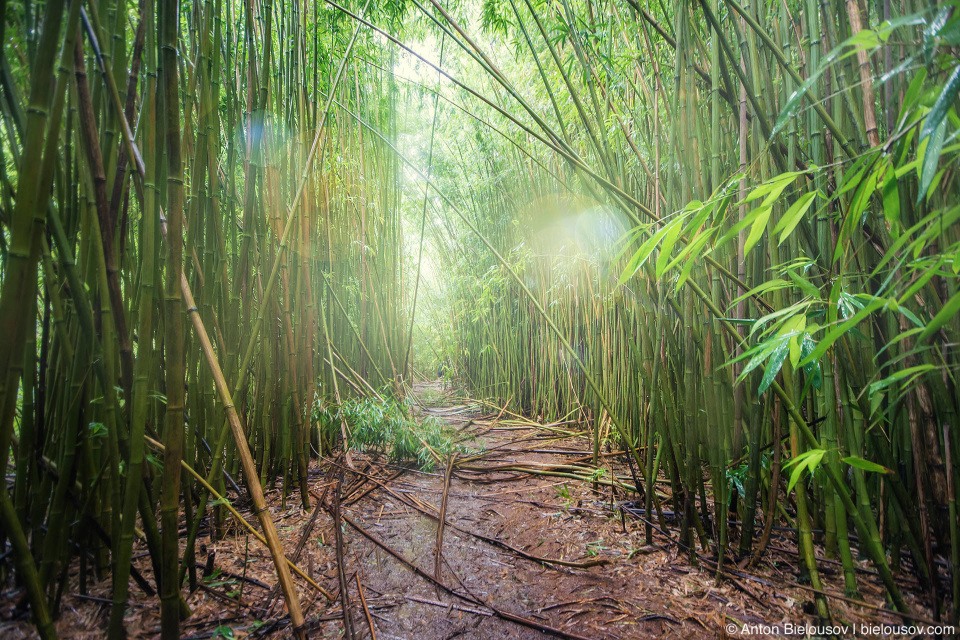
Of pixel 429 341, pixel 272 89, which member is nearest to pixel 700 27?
pixel 272 89

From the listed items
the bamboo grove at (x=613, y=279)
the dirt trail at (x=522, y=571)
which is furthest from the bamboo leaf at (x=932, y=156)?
the dirt trail at (x=522, y=571)

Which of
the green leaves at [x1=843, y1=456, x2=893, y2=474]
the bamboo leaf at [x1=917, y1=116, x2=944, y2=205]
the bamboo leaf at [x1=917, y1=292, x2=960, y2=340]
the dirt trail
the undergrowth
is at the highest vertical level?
the bamboo leaf at [x1=917, y1=116, x2=944, y2=205]

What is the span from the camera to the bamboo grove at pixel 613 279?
47 cm

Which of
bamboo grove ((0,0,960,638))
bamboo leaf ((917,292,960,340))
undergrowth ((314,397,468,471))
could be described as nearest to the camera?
bamboo leaf ((917,292,960,340))

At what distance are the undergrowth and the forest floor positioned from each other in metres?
0.24

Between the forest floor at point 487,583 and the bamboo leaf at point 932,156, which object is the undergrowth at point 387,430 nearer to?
the forest floor at point 487,583

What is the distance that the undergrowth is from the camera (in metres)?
A: 1.50

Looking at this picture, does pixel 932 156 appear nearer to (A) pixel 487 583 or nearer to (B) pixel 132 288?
(A) pixel 487 583

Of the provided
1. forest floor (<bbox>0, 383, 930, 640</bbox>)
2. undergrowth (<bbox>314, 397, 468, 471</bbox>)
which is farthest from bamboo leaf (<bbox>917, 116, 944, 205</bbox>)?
undergrowth (<bbox>314, 397, 468, 471</bbox>)

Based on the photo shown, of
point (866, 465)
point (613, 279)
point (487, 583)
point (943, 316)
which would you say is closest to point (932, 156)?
point (943, 316)

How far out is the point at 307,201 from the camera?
1179 mm

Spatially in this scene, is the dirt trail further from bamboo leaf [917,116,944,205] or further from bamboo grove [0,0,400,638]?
bamboo leaf [917,116,944,205]

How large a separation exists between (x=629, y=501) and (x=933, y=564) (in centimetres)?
65

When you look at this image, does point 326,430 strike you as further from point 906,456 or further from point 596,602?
point 906,456
